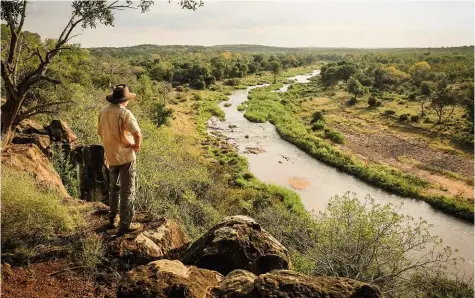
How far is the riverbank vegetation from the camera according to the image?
10641mm

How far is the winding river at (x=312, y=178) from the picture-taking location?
25.6 metres

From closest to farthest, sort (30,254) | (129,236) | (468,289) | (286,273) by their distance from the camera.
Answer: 1. (286,273)
2. (30,254)
3. (129,236)
4. (468,289)

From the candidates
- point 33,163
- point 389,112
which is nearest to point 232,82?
point 389,112

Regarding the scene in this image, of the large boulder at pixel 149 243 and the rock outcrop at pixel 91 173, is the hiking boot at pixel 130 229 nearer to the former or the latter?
the large boulder at pixel 149 243

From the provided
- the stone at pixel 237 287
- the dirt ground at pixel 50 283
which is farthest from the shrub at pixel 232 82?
the stone at pixel 237 287

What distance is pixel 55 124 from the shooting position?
38.3 ft

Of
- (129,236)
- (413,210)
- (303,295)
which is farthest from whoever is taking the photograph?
(413,210)

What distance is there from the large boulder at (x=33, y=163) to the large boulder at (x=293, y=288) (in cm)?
510

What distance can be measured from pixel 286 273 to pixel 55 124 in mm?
10113

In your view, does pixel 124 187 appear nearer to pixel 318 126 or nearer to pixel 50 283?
pixel 50 283

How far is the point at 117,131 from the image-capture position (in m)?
5.93

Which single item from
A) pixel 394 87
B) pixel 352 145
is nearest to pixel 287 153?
pixel 352 145

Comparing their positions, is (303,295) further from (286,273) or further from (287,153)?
(287,153)

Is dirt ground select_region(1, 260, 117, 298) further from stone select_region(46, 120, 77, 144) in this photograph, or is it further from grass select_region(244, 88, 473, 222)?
grass select_region(244, 88, 473, 222)
